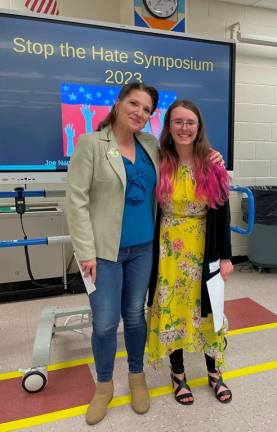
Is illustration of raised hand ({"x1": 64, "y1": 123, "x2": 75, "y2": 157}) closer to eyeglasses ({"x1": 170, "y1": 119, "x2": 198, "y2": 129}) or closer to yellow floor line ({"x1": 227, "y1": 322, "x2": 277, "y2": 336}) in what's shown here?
eyeglasses ({"x1": 170, "y1": 119, "x2": 198, "y2": 129})

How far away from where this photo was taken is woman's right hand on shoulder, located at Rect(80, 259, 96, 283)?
1.49 meters

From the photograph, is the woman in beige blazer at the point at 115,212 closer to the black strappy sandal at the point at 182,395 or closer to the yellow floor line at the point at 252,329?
the black strappy sandal at the point at 182,395

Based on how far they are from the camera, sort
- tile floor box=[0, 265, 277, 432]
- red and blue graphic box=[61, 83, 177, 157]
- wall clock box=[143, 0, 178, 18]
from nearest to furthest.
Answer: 1. tile floor box=[0, 265, 277, 432]
2. red and blue graphic box=[61, 83, 177, 157]
3. wall clock box=[143, 0, 178, 18]

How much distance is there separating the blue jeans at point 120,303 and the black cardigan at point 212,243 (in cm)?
8

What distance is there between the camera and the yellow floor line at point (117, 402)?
1694 mm

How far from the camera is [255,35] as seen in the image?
11.9ft

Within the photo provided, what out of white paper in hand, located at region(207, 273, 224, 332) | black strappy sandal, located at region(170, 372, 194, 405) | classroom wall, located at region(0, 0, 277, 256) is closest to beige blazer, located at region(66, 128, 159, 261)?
white paper in hand, located at region(207, 273, 224, 332)

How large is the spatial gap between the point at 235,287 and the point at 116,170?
2.36m

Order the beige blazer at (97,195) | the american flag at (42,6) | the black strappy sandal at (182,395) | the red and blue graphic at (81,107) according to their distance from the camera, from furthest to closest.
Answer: the american flag at (42,6), the red and blue graphic at (81,107), the black strappy sandal at (182,395), the beige blazer at (97,195)

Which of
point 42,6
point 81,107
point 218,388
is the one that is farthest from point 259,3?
point 218,388

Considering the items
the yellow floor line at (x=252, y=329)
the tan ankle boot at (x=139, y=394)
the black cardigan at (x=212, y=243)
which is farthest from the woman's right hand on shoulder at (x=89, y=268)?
the yellow floor line at (x=252, y=329)

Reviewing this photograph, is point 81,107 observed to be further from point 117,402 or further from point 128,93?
point 117,402

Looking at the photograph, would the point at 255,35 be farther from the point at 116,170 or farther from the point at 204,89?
the point at 116,170

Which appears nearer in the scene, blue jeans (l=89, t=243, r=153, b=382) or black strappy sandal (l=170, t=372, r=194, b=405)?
blue jeans (l=89, t=243, r=153, b=382)
